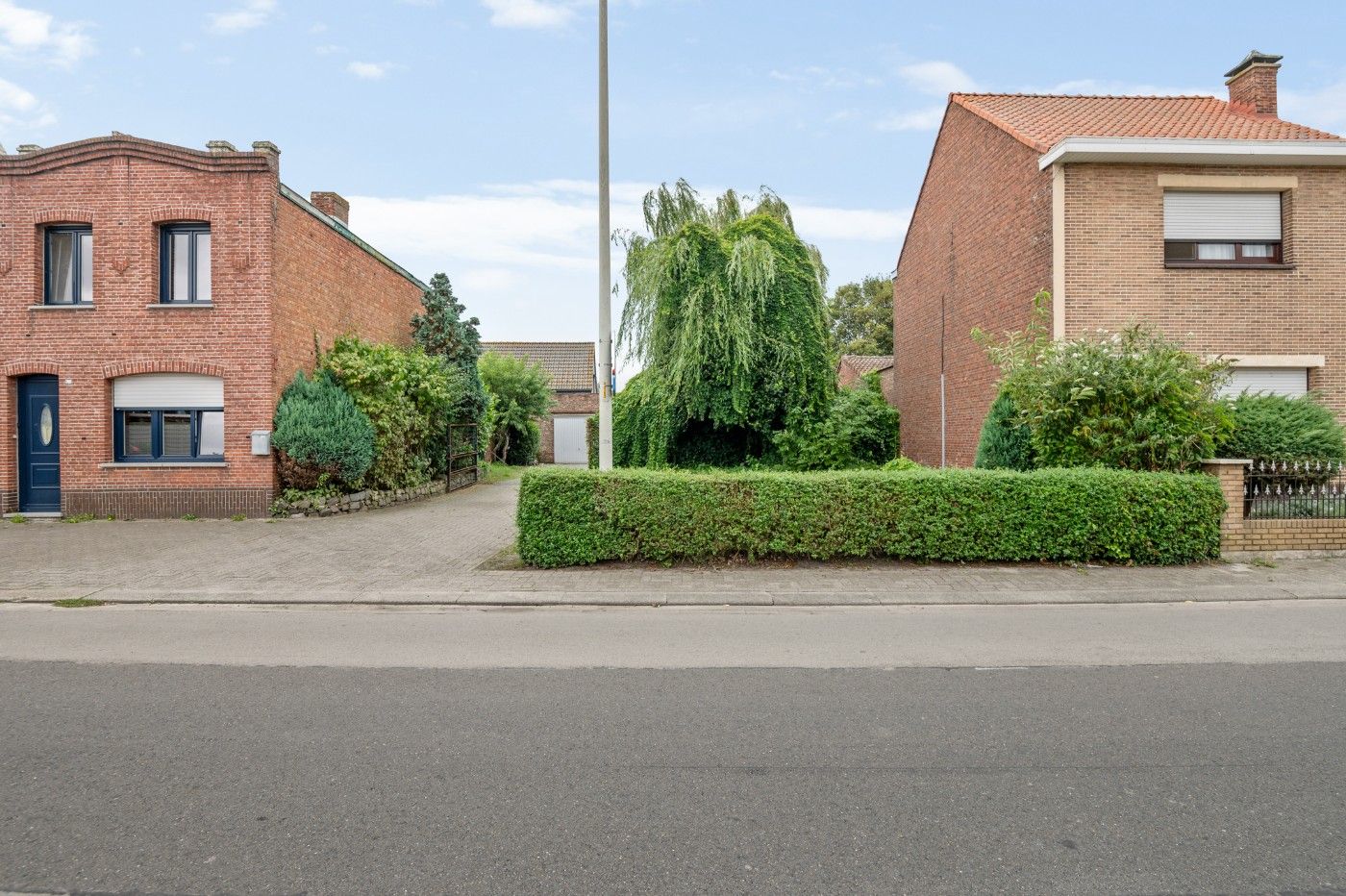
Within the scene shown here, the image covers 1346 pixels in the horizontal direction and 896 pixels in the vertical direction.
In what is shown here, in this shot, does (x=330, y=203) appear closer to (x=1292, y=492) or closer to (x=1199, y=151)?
(x=1199, y=151)

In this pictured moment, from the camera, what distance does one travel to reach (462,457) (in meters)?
23.8

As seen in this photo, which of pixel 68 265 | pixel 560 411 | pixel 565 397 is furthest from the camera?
pixel 565 397

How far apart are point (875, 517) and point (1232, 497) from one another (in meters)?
4.61

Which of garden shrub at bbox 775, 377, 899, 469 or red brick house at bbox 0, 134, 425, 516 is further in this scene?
garden shrub at bbox 775, 377, 899, 469

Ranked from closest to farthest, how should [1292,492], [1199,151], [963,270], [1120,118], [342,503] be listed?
[1292,492]
[1199,151]
[342,503]
[1120,118]
[963,270]

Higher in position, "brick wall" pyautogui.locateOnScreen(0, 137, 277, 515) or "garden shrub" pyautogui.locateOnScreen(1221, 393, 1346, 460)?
"brick wall" pyautogui.locateOnScreen(0, 137, 277, 515)

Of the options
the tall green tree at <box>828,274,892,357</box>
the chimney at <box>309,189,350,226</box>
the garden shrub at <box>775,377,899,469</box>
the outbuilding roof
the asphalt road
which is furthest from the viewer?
the tall green tree at <box>828,274,892,357</box>

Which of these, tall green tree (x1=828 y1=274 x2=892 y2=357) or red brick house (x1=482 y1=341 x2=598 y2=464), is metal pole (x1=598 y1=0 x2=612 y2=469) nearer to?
red brick house (x1=482 y1=341 x2=598 y2=464)

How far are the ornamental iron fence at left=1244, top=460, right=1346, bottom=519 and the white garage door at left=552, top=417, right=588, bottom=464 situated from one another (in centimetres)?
3229

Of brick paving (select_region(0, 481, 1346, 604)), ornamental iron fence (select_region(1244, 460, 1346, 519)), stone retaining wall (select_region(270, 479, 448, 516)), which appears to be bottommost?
brick paving (select_region(0, 481, 1346, 604))

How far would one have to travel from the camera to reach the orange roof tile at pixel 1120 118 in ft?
49.5

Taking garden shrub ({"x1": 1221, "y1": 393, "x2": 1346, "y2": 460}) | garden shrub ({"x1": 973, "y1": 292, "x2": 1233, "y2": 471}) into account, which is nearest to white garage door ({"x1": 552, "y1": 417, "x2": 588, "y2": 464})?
garden shrub ({"x1": 973, "y1": 292, "x2": 1233, "y2": 471})

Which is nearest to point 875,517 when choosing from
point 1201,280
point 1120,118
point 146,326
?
point 1201,280

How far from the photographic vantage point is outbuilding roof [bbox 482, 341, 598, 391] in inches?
1657
